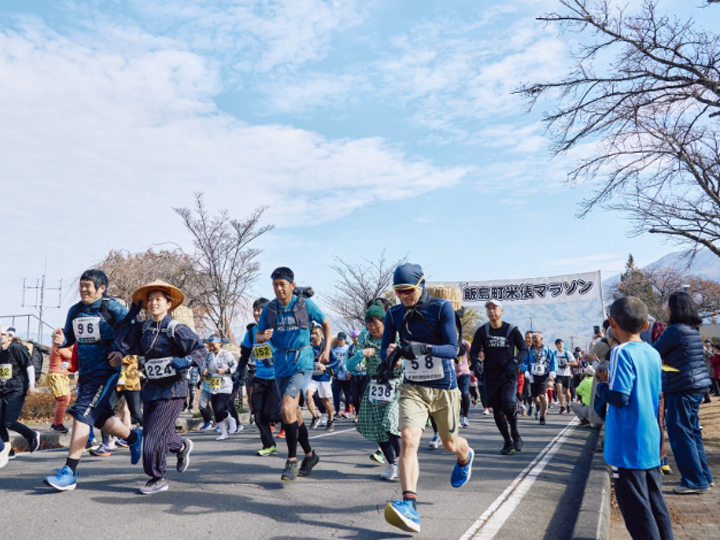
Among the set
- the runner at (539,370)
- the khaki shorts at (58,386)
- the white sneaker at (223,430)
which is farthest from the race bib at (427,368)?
the runner at (539,370)

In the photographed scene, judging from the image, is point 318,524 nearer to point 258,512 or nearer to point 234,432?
point 258,512

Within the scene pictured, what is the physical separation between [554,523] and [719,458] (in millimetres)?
4528

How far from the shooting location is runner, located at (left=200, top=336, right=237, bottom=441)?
34.1 feet

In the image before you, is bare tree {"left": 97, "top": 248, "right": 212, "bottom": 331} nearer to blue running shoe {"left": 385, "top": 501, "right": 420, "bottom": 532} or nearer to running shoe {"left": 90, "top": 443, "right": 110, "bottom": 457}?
running shoe {"left": 90, "top": 443, "right": 110, "bottom": 457}

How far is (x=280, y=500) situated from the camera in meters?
5.19

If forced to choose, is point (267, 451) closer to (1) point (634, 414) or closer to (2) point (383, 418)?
(2) point (383, 418)

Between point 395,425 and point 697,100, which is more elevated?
point 697,100

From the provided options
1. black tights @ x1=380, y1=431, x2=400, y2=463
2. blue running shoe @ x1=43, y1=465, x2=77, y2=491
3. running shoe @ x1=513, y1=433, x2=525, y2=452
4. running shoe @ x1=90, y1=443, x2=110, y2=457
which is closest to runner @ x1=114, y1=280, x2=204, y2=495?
blue running shoe @ x1=43, y1=465, x2=77, y2=491

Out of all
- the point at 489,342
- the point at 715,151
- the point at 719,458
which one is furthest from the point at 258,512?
the point at 715,151

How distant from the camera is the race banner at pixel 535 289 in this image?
28.1m

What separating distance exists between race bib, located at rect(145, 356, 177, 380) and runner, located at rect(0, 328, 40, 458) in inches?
165

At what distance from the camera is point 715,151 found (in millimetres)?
12984

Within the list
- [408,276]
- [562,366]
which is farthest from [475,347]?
[562,366]

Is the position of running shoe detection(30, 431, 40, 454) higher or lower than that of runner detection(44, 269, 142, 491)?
lower
